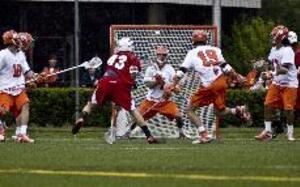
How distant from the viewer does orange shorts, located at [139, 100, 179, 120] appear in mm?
21312

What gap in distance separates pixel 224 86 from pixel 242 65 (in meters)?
19.7

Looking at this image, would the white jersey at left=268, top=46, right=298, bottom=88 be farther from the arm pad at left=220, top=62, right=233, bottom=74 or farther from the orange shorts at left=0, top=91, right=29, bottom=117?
the orange shorts at left=0, top=91, right=29, bottom=117

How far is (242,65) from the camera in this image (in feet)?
126

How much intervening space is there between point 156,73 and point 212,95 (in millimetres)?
2879

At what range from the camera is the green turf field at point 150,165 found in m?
10.6

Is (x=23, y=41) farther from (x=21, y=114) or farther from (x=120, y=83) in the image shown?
(x=120, y=83)

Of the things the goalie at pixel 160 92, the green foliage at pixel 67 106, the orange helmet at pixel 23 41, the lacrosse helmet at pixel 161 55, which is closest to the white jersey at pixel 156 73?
the goalie at pixel 160 92

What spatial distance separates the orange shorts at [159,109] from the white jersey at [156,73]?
0.40ft

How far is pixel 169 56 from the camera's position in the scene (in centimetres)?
2286

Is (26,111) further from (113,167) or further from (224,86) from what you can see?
(113,167)

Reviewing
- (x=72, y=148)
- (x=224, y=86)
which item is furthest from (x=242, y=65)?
(x=72, y=148)

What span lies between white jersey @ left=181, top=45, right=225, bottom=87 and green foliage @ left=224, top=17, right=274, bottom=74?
62.7ft

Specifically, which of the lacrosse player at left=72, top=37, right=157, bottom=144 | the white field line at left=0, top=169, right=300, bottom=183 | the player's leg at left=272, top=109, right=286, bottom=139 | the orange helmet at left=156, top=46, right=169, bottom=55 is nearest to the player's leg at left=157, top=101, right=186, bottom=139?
the orange helmet at left=156, top=46, right=169, bottom=55

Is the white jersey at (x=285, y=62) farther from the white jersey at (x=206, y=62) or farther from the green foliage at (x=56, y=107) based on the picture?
the green foliage at (x=56, y=107)
